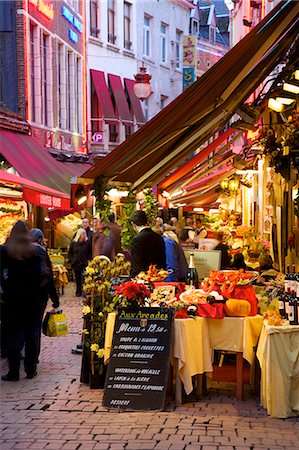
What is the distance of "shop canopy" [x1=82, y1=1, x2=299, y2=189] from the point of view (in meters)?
8.91

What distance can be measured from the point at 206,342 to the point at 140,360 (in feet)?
2.41

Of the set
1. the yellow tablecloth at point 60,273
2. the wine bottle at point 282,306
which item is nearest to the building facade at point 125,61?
the yellow tablecloth at point 60,273

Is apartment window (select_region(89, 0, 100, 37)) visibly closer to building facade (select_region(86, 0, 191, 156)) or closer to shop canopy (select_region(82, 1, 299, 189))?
building facade (select_region(86, 0, 191, 156))

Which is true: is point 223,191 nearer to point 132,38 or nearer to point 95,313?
point 132,38

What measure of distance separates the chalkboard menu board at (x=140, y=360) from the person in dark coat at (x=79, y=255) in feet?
31.1

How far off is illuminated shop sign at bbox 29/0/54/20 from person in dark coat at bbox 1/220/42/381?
14.2 meters

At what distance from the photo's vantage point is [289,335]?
7.75 m

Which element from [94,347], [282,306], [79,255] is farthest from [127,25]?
[282,306]

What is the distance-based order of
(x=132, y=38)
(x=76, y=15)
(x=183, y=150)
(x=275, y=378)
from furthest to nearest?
(x=132, y=38) → (x=76, y=15) → (x=183, y=150) → (x=275, y=378)

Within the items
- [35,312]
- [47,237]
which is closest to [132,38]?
[47,237]

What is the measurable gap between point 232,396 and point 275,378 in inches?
38.5

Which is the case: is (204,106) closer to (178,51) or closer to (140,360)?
(140,360)

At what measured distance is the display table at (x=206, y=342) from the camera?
319 inches

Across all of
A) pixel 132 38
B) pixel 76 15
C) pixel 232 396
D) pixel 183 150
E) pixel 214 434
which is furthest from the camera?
pixel 132 38
